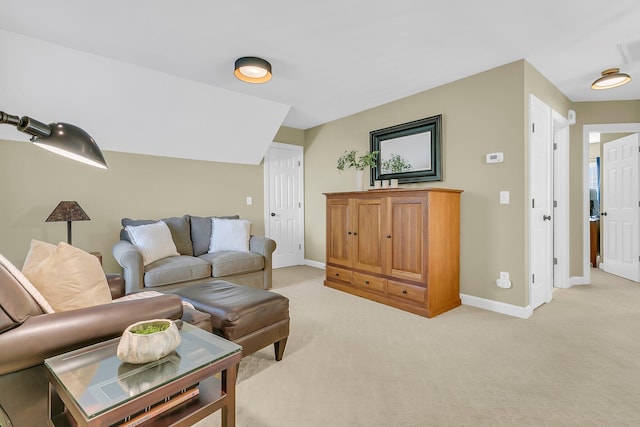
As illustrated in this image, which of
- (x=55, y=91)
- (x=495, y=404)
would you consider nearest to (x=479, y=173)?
(x=495, y=404)

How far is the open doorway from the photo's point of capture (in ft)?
13.3

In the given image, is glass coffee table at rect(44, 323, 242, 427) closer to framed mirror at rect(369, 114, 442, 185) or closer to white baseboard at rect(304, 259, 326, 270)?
framed mirror at rect(369, 114, 442, 185)

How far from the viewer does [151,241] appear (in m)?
3.25

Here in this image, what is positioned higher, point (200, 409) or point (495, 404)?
point (200, 409)

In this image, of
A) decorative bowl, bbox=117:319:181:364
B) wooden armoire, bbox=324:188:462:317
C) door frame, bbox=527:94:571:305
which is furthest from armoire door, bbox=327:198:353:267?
decorative bowl, bbox=117:319:181:364

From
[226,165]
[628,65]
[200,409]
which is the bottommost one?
[200,409]

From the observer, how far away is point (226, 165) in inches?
182

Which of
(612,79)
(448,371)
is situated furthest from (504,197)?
(448,371)

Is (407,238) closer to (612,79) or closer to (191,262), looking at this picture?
(191,262)

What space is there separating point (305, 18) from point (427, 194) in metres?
1.84

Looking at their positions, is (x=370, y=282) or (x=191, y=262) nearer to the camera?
(x=191, y=262)

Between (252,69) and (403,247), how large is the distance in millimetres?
2308

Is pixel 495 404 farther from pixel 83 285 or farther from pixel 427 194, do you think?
pixel 83 285

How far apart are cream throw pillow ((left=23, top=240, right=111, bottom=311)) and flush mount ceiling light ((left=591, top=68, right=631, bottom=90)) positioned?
4.62 m
